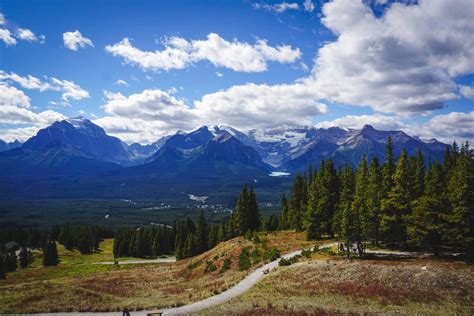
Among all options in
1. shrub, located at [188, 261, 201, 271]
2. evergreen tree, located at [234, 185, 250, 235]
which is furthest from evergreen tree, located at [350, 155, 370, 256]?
evergreen tree, located at [234, 185, 250, 235]

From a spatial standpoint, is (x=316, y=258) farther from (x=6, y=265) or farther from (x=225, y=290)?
(x=6, y=265)

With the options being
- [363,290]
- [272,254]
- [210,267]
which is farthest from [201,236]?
[363,290]

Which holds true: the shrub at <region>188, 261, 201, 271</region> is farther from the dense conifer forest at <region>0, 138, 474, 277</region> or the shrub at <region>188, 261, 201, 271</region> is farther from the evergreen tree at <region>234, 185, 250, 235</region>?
the evergreen tree at <region>234, 185, 250, 235</region>

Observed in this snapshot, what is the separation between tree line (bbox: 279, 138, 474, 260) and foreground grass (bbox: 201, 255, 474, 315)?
6158mm

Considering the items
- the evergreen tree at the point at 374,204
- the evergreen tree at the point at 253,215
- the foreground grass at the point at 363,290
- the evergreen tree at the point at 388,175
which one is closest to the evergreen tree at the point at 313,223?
the evergreen tree at the point at 374,204

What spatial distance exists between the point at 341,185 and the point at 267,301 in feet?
156

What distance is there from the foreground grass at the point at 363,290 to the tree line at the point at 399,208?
6158mm

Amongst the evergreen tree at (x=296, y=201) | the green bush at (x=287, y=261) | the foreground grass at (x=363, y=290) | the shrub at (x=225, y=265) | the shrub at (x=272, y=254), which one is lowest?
the shrub at (x=225, y=265)

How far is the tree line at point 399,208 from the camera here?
42.3 meters

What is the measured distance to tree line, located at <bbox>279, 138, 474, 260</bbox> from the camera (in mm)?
42281

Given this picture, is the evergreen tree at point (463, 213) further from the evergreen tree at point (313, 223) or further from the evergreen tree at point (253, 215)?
the evergreen tree at point (253, 215)

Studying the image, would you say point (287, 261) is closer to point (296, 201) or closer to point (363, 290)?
point (363, 290)

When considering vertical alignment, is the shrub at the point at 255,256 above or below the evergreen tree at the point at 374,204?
below

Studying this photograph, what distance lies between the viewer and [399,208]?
5012 cm
